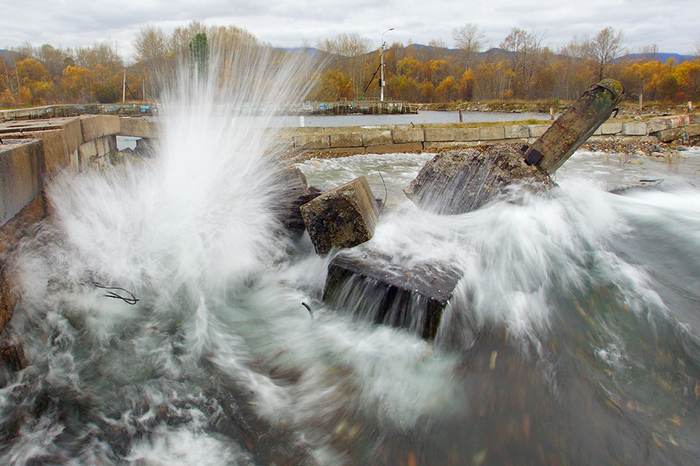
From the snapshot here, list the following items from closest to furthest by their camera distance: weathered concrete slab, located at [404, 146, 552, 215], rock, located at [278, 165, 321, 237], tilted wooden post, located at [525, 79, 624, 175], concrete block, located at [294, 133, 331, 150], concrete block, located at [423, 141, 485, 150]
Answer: rock, located at [278, 165, 321, 237] < weathered concrete slab, located at [404, 146, 552, 215] < tilted wooden post, located at [525, 79, 624, 175] < concrete block, located at [294, 133, 331, 150] < concrete block, located at [423, 141, 485, 150]

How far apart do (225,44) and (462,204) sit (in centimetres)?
382

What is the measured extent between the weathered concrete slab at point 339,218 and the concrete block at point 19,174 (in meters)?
2.21

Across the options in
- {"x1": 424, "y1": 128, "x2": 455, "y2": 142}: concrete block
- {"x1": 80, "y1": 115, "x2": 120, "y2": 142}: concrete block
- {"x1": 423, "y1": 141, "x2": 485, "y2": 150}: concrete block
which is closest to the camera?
{"x1": 80, "y1": 115, "x2": 120, "y2": 142}: concrete block

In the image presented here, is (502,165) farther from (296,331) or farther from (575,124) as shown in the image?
(296,331)

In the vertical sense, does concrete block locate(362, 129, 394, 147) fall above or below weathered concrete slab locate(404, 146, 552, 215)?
above

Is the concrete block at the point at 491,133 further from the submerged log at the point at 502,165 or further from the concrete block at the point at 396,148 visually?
the submerged log at the point at 502,165

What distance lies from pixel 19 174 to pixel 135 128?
6.05m

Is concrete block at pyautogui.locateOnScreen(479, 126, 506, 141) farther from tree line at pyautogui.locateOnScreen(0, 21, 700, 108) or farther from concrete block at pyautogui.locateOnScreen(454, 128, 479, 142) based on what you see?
tree line at pyautogui.locateOnScreen(0, 21, 700, 108)

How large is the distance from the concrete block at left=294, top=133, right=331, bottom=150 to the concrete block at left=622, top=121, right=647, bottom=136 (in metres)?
12.0

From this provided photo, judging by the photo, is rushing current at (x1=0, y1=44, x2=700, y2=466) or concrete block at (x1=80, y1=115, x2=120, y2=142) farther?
concrete block at (x1=80, y1=115, x2=120, y2=142)

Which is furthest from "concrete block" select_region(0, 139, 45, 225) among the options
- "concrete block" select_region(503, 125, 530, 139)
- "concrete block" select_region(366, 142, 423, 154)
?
"concrete block" select_region(503, 125, 530, 139)

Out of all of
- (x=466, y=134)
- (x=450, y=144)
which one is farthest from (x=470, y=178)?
(x=466, y=134)

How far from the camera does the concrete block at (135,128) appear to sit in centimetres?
823

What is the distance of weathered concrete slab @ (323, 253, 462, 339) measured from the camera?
2.90 meters
